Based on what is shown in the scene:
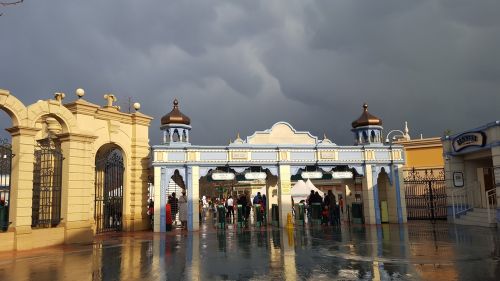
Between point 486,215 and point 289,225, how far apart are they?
30.2 feet

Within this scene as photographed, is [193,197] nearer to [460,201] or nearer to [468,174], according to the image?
[460,201]

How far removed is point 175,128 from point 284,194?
650 cm

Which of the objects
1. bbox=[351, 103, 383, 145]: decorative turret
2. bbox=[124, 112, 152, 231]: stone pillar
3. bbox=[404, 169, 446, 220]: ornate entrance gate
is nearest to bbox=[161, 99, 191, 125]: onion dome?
bbox=[124, 112, 152, 231]: stone pillar

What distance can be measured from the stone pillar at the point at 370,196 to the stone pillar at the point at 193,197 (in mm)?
8862

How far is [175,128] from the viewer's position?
20.8 m

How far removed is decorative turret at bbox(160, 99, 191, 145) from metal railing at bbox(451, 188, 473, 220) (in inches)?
569

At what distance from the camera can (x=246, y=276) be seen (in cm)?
814

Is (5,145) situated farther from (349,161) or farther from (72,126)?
(349,161)

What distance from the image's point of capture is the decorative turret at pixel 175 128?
20.7m

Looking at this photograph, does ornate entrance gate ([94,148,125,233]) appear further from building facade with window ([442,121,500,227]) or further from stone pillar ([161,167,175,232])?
building facade with window ([442,121,500,227])

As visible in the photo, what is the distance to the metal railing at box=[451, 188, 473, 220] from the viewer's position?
69.9ft

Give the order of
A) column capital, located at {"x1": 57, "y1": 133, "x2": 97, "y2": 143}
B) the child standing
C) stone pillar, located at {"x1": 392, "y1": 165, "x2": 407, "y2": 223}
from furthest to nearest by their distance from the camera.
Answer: stone pillar, located at {"x1": 392, "y1": 165, "x2": 407, "y2": 223} < the child standing < column capital, located at {"x1": 57, "y1": 133, "x2": 97, "y2": 143}

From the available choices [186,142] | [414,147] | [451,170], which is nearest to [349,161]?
[451,170]

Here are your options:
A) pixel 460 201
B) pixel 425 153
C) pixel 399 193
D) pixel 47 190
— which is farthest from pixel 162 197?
pixel 425 153
